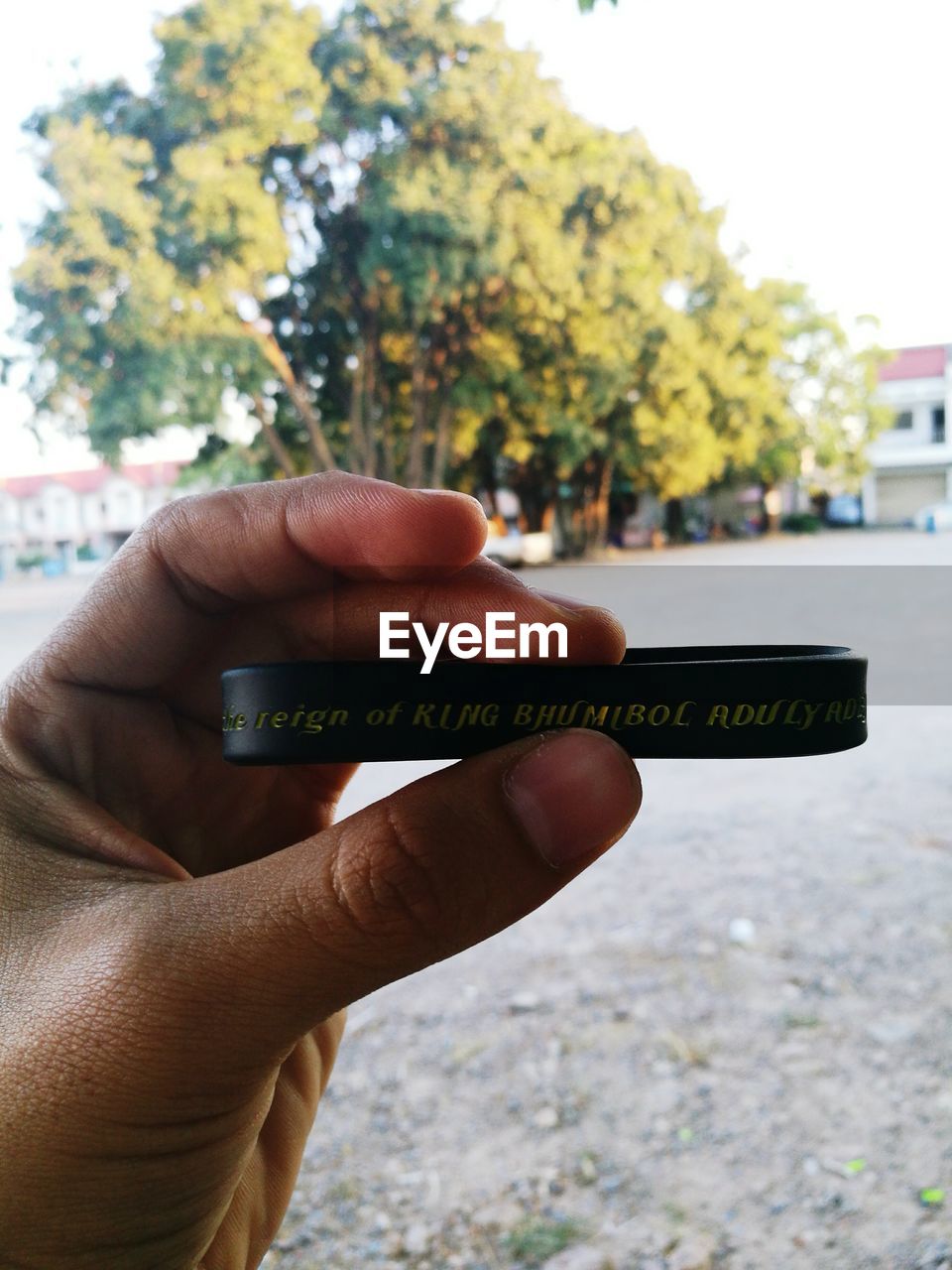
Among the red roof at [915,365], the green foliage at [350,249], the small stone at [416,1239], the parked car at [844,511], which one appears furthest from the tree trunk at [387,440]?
the red roof at [915,365]

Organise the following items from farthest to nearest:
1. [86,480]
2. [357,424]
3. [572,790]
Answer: [86,480], [357,424], [572,790]

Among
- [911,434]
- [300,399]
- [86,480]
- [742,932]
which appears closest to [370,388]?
[300,399]

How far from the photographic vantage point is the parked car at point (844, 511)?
492 inches

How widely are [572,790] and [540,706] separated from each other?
36mm

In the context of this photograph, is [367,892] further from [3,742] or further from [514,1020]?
[514,1020]

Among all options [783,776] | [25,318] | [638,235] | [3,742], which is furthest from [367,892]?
[638,235]

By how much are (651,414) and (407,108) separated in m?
3.66

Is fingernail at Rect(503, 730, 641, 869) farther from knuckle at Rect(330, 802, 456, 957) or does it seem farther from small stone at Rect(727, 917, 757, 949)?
small stone at Rect(727, 917, 757, 949)

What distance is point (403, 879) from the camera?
1.44 feet

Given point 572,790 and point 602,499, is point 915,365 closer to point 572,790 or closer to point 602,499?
point 602,499

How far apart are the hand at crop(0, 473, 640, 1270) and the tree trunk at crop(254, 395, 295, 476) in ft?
23.2

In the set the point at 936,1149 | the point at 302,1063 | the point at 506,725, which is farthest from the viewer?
the point at 936,1149

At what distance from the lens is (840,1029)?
1444mm

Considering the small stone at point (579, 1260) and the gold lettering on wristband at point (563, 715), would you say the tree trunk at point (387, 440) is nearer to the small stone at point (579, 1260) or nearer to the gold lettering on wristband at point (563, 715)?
the small stone at point (579, 1260)
